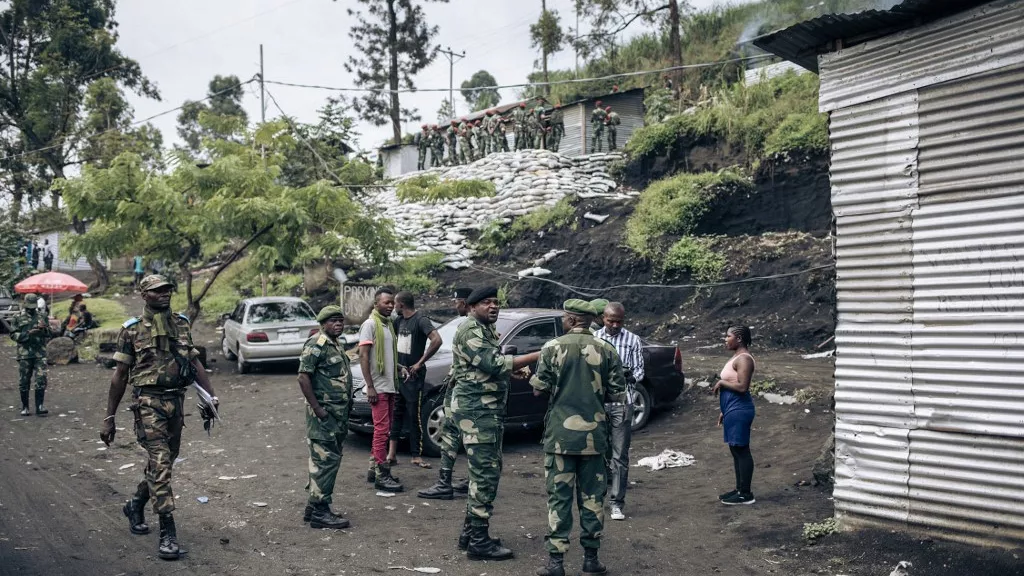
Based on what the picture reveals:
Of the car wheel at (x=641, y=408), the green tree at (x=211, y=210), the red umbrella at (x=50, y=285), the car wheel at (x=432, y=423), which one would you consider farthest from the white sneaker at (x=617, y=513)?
the red umbrella at (x=50, y=285)

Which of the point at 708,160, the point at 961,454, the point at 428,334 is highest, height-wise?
the point at 708,160

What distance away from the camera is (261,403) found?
12.2 metres

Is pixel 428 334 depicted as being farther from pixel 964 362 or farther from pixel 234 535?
pixel 964 362

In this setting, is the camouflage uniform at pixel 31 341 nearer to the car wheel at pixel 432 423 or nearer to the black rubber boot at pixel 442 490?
the car wheel at pixel 432 423

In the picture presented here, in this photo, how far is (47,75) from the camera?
99.6 ft

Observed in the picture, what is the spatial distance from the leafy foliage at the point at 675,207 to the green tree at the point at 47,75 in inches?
880

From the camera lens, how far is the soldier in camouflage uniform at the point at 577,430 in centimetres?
498

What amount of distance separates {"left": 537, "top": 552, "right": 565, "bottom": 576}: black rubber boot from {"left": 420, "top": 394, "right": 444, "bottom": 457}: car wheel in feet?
12.1

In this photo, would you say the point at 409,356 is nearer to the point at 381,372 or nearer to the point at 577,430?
the point at 381,372

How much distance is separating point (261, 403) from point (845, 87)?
9.71 metres

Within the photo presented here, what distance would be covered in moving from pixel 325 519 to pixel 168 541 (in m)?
1.16

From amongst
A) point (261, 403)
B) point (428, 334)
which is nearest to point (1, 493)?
point (428, 334)

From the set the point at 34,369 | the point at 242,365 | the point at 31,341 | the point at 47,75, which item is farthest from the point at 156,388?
the point at 47,75

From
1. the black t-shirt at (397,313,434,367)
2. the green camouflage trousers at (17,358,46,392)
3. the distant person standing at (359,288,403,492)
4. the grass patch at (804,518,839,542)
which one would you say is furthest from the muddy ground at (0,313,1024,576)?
the black t-shirt at (397,313,434,367)
